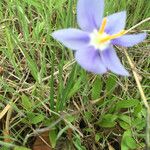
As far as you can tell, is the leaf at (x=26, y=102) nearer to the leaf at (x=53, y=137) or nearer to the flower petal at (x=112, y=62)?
the leaf at (x=53, y=137)

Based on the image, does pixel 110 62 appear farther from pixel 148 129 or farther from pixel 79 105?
pixel 79 105

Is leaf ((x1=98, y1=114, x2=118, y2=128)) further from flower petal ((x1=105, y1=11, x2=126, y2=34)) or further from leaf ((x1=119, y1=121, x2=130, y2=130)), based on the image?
flower petal ((x1=105, y1=11, x2=126, y2=34))

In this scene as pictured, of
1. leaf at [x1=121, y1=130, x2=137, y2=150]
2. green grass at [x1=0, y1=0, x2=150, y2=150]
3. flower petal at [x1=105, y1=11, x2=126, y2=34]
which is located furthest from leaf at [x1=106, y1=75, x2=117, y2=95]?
flower petal at [x1=105, y1=11, x2=126, y2=34]

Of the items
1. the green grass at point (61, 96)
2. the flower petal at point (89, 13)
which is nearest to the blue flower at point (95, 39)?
the flower petal at point (89, 13)

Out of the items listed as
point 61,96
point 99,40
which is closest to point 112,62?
point 99,40

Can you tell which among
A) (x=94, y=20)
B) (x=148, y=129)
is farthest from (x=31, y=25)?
(x=148, y=129)

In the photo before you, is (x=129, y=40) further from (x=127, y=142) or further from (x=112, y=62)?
(x=127, y=142)

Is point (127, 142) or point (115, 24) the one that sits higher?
point (115, 24)

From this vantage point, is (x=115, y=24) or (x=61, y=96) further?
(x=61, y=96)
